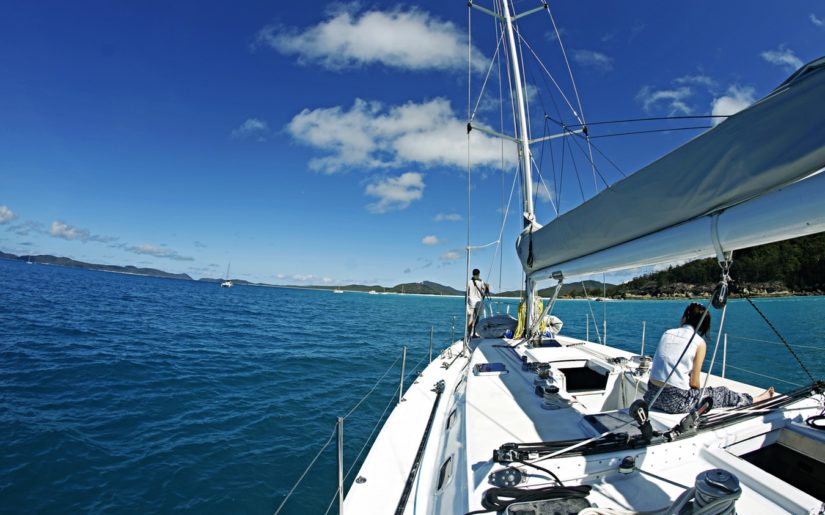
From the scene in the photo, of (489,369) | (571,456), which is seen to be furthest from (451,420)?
(571,456)

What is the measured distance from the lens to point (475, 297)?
9930 mm

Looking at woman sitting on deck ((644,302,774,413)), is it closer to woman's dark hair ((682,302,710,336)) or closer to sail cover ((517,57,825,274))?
woman's dark hair ((682,302,710,336))

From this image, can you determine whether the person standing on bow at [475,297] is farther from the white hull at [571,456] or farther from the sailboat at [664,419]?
the sailboat at [664,419]

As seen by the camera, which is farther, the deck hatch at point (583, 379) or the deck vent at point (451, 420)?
the deck hatch at point (583, 379)

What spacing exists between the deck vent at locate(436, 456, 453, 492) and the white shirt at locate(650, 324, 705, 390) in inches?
81.1

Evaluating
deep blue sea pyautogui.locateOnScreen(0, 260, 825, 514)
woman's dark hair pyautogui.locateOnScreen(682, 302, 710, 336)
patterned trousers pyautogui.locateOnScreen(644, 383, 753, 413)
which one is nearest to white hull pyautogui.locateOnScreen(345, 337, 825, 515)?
patterned trousers pyautogui.locateOnScreen(644, 383, 753, 413)

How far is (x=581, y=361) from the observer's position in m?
5.67

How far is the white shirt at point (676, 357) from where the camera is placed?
3.36 m

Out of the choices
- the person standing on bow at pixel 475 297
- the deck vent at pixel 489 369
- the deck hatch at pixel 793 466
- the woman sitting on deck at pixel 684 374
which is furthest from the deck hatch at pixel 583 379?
the person standing on bow at pixel 475 297

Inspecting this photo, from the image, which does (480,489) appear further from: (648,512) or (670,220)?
(670,220)

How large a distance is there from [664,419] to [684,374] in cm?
47

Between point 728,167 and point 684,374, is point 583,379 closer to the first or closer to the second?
point 684,374

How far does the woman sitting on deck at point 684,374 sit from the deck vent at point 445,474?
1919mm

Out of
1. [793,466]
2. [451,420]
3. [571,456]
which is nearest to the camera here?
[571,456]
